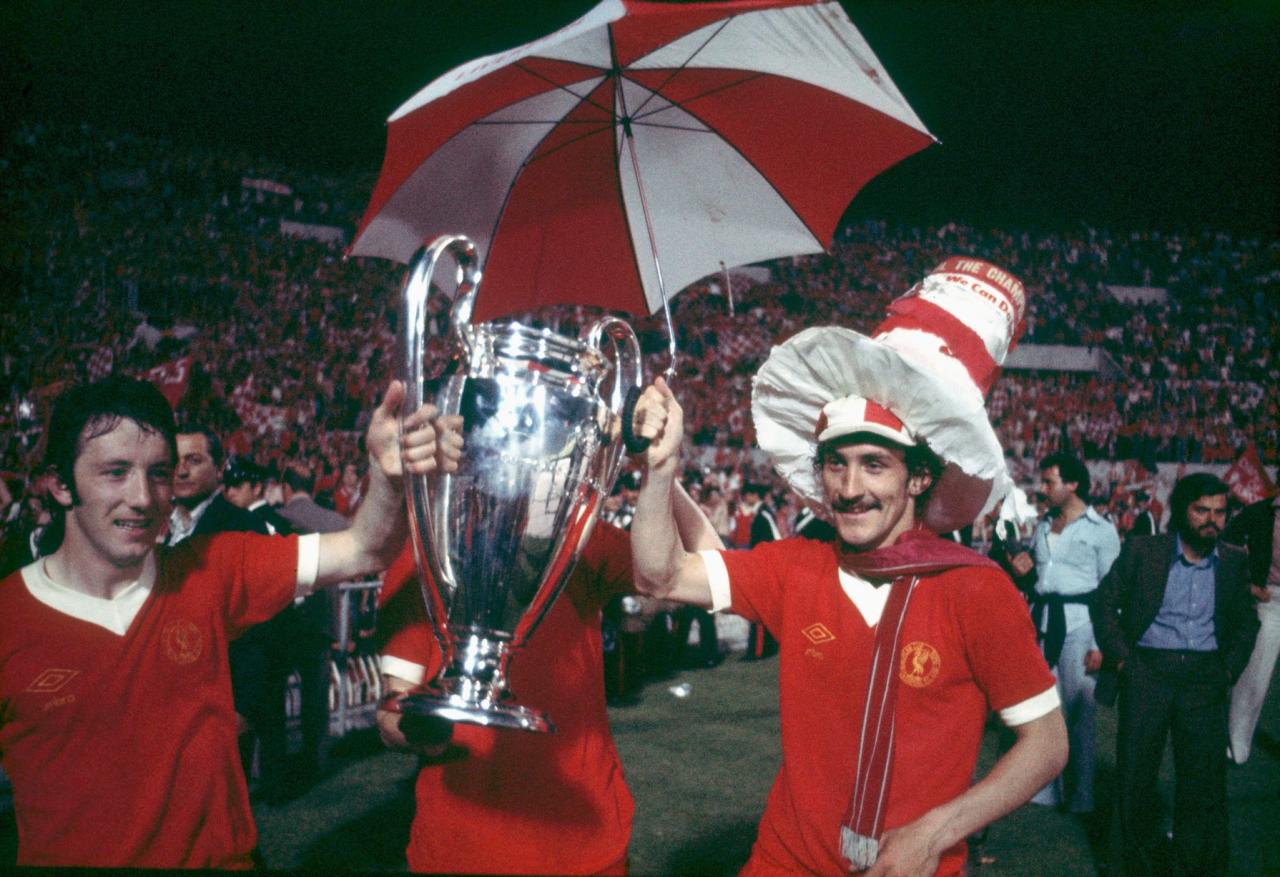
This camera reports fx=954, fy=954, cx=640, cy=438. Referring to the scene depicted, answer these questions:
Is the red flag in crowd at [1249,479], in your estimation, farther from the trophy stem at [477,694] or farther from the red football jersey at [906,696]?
the trophy stem at [477,694]

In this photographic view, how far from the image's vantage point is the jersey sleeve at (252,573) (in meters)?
1.80

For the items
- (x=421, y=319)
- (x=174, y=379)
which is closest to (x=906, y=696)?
(x=421, y=319)

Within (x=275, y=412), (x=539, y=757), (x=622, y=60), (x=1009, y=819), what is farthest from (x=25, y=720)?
(x=275, y=412)

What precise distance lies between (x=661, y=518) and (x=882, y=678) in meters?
0.49

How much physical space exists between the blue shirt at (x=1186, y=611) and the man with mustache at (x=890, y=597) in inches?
102

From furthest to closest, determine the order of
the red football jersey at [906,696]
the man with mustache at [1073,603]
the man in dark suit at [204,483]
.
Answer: the man with mustache at [1073,603]
the man in dark suit at [204,483]
the red football jersey at [906,696]

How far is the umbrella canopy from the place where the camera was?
73.7 inches

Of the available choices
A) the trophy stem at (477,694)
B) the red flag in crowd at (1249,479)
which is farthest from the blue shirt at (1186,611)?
the red flag in crowd at (1249,479)

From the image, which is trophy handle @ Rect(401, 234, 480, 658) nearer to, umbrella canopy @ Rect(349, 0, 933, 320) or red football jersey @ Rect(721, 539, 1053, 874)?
umbrella canopy @ Rect(349, 0, 933, 320)

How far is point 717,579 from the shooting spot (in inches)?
75.3

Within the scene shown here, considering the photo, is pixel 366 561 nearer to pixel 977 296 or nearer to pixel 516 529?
pixel 516 529

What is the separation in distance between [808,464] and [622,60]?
93 centimetres

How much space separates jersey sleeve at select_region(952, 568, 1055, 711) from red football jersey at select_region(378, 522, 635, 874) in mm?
740

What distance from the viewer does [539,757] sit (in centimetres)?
183
